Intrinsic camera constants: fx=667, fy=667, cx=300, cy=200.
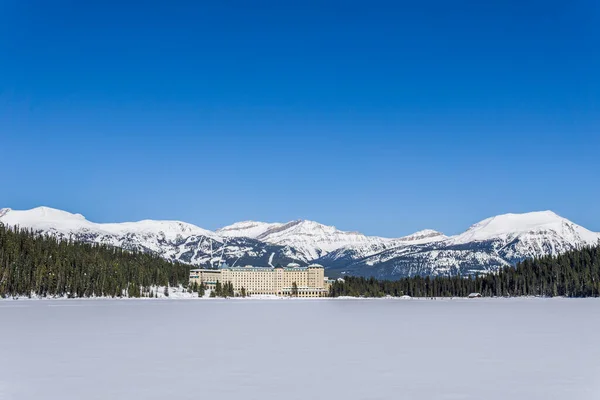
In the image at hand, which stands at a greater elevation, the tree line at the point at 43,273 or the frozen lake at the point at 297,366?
the tree line at the point at 43,273

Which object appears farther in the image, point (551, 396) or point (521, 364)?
point (521, 364)

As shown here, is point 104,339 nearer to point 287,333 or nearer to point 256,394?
point 287,333

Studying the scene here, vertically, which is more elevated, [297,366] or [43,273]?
[43,273]

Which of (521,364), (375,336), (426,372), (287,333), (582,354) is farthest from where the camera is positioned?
(287,333)

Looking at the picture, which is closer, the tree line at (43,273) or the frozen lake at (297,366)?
the frozen lake at (297,366)

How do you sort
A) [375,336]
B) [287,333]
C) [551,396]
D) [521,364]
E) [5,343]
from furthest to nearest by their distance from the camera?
1. [287,333]
2. [375,336]
3. [5,343]
4. [521,364]
5. [551,396]

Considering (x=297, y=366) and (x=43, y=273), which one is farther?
(x=43, y=273)

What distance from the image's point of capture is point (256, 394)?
23.4m

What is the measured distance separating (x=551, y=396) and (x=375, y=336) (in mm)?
26826

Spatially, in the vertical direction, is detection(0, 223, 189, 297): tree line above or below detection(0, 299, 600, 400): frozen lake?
above

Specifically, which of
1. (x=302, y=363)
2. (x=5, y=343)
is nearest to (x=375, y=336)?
(x=302, y=363)

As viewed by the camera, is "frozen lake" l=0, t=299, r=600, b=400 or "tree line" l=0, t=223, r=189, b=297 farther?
"tree line" l=0, t=223, r=189, b=297

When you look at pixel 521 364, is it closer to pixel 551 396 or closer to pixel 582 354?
pixel 582 354

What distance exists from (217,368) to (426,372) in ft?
30.4
